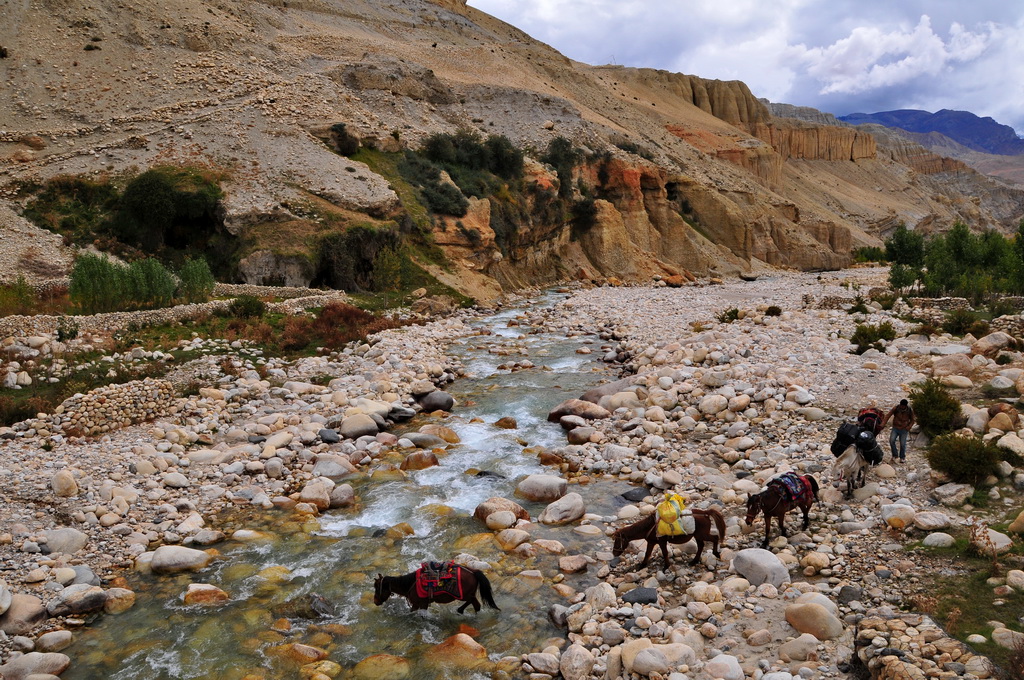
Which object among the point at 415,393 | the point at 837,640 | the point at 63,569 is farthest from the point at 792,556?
the point at 415,393

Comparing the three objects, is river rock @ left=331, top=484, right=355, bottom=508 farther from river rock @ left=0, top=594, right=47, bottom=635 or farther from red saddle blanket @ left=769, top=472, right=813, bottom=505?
red saddle blanket @ left=769, top=472, right=813, bottom=505

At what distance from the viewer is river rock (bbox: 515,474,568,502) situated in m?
10.4

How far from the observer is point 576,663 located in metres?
6.12

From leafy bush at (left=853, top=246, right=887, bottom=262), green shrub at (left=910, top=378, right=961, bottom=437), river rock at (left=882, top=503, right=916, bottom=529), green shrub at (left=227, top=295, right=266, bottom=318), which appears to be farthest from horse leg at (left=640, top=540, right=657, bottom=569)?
leafy bush at (left=853, top=246, right=887, bottom=262)

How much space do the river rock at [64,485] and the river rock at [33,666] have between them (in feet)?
12.2

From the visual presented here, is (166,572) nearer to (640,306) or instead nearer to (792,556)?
(792,556)

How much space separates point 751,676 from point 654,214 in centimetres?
5283

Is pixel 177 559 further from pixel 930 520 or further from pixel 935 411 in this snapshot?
pixel 935 411

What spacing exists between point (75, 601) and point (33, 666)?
1.13 metres

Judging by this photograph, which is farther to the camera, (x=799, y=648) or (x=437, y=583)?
(x=437, y=583)

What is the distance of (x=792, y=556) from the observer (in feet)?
24.5

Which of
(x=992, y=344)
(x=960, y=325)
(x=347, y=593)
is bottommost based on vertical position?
(x=347, y=593)

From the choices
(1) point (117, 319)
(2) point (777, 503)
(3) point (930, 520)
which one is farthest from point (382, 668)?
(1) point (117, 319)

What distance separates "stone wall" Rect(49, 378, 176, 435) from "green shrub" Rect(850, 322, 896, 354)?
56.8ft
